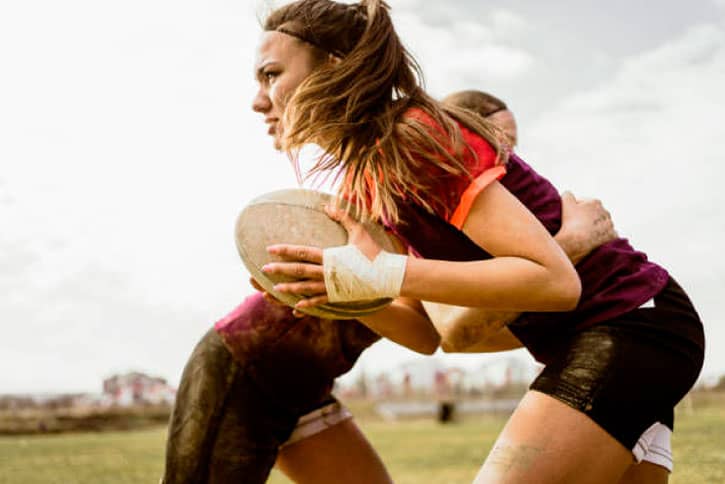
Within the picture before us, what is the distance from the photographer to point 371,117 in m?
2.80

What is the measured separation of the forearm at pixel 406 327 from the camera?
3385 mm

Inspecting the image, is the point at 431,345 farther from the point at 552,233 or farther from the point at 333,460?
the point at 552,233

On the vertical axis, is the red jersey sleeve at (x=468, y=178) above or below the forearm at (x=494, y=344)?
above

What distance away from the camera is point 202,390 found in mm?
3586

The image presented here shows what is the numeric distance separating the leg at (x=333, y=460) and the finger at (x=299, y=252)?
4.28ft

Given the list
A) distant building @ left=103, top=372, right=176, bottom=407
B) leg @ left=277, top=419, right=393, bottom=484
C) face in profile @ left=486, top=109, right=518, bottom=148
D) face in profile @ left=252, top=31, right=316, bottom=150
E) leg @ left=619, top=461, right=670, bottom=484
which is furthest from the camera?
distant building @ left=103, top=372, right=176, bottom=407

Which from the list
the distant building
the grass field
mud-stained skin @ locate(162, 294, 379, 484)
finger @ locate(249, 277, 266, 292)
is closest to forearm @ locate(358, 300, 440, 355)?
mud-stained skin @ locate(162, 294, 379, 484)

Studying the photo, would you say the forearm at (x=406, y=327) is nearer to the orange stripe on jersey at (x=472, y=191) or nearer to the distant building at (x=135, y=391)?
the orange stripe on jersey at (x=472, y=191)

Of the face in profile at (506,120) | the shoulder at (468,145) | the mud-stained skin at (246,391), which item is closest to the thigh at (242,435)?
the mud-stained skin at (246,391)

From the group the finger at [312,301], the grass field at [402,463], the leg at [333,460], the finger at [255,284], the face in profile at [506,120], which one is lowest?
the grass field at [402,463]

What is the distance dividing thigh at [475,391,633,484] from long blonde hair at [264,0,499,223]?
27.6 inches

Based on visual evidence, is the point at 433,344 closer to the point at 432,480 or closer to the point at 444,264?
the point at 444,264

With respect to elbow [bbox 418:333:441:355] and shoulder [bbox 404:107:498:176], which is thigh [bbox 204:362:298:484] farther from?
shoulder [bbox 404:107:498:176]

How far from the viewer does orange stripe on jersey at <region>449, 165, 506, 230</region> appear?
2582mm
